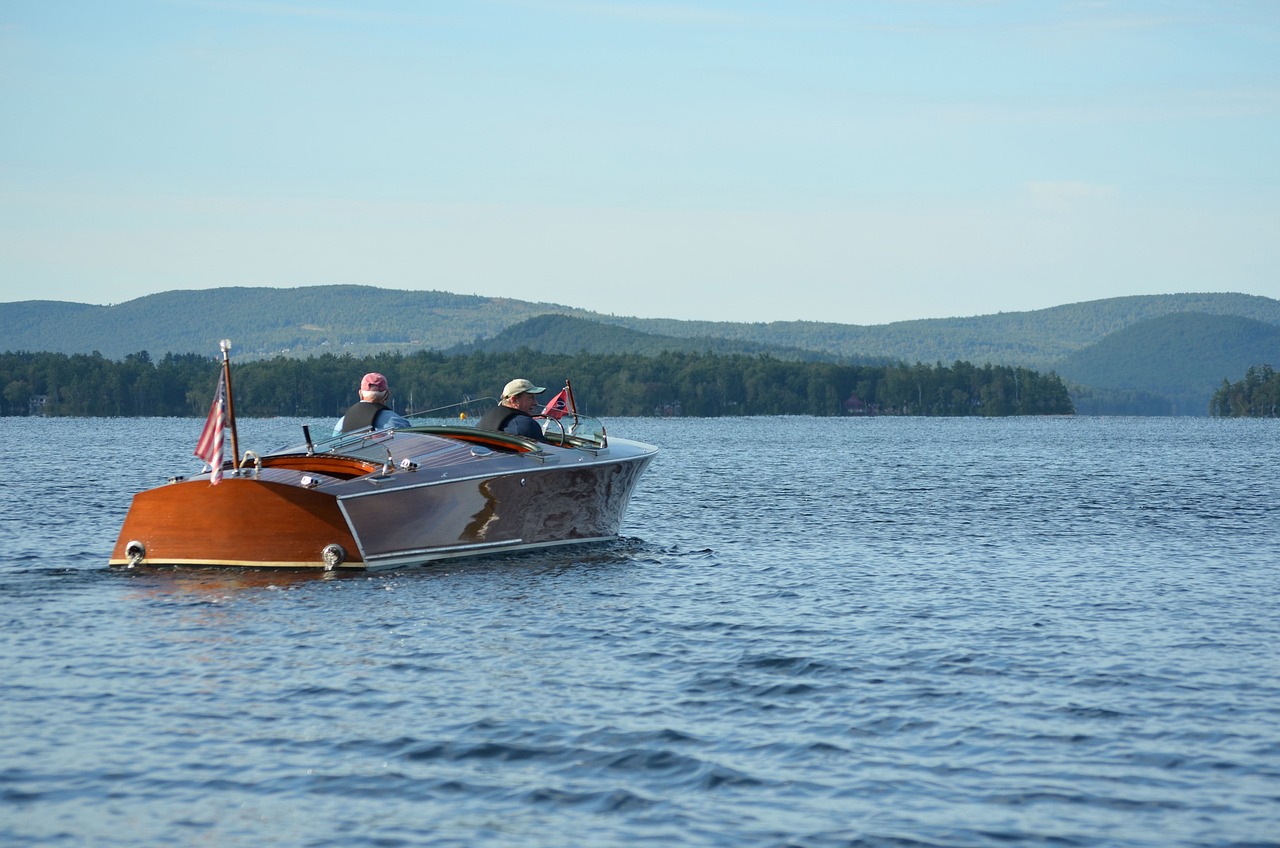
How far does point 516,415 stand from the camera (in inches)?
Answer: 808

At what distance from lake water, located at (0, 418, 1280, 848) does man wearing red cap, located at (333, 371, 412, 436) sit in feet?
7.43

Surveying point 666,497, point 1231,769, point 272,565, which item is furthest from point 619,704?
point 666,497

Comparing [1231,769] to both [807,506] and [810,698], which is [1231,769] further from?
[807,506]

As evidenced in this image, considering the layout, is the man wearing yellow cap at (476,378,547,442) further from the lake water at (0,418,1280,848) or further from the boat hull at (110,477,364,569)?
the boat hull at (110,477,364,569)

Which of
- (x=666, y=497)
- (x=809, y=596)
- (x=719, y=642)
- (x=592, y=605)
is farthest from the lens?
(x=666, y=497)

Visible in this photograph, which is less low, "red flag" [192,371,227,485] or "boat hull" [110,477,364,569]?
"red flag" [192,371,227,485]

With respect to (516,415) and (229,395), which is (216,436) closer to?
(229,395)

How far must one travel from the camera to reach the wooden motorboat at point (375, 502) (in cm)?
1639

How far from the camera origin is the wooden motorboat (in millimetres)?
16391

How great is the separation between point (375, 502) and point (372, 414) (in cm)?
287

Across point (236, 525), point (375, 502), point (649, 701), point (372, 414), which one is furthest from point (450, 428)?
point (649, 701)

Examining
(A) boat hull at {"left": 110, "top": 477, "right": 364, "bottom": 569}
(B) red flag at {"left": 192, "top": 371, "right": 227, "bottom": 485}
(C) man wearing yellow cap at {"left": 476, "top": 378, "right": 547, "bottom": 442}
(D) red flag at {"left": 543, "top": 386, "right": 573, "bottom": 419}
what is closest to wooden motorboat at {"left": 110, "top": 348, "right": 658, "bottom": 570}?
(A) boat hull at {"left": 110, "top": 477, "right": 364, "bottom": 569}

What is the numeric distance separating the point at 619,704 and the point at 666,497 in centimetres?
2546

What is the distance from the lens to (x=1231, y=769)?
982 centimetres
